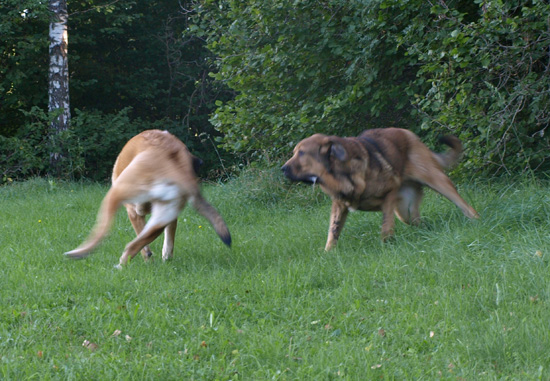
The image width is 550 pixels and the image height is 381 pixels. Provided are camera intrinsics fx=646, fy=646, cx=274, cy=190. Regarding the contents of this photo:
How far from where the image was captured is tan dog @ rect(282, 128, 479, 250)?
267 inches

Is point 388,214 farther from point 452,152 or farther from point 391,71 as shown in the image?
point 391,71

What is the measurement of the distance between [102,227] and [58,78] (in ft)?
37.2

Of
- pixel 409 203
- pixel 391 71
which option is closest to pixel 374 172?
pixel 409 203

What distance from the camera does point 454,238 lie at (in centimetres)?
637

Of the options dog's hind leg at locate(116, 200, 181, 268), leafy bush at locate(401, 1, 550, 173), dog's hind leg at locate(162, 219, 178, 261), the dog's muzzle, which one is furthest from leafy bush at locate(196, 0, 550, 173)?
dog's hind leg at locate(116, 200, 181, 268)

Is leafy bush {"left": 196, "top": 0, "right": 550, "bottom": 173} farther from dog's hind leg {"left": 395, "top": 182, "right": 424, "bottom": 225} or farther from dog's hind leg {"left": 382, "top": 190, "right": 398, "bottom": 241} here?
dog's hind leg {"left": 382, "top": 190, "right": 398, "bottom": 241}

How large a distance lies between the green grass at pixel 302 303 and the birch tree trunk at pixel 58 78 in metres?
8.33

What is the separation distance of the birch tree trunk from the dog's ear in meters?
10.9

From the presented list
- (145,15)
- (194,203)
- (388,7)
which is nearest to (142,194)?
(194,203)

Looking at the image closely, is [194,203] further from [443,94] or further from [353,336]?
[443,94]

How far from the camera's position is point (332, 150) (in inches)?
267

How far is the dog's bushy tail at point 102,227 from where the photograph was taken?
580 centimetres

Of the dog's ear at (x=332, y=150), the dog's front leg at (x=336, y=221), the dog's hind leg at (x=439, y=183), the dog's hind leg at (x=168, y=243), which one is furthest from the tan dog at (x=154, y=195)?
the dog's hind leg at (x=439, y=183)

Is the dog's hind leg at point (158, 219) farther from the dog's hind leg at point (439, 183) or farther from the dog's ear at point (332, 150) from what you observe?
the dog's hind leg at point (439, 183)
